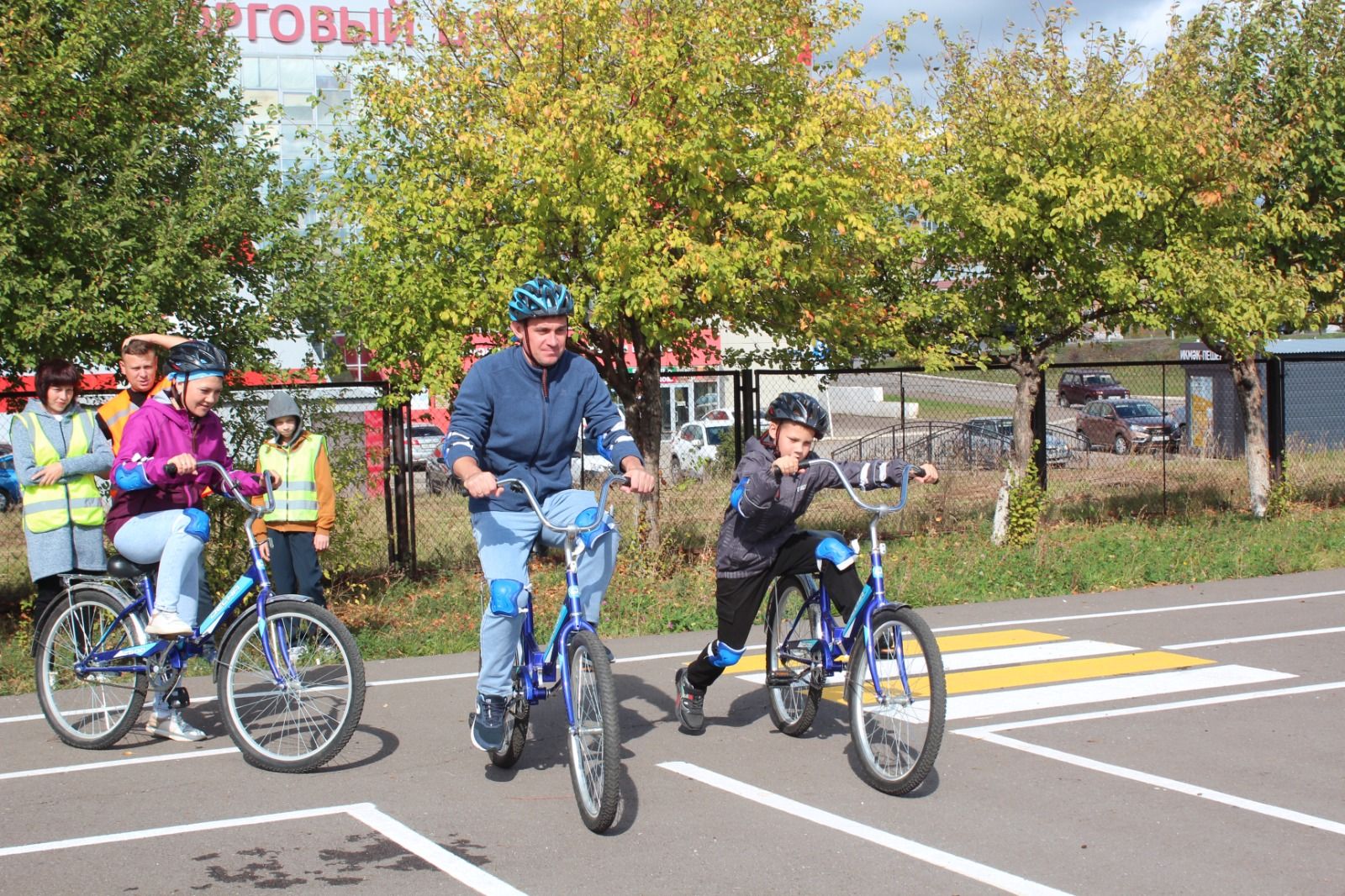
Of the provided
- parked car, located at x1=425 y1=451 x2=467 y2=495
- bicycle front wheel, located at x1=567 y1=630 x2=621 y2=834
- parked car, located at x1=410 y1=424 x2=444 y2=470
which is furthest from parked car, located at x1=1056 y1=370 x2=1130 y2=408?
bicycle front wheel, located at x1=567 y1=630 x2=621 y2=834

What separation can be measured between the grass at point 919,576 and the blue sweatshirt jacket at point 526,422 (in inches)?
142

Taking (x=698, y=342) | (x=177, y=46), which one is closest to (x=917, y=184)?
(x=698, y=342)

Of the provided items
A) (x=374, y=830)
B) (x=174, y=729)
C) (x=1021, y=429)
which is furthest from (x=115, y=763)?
(x=1021, y=429)

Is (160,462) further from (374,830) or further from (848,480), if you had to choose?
(848,480)

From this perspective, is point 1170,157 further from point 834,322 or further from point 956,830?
point 956,830

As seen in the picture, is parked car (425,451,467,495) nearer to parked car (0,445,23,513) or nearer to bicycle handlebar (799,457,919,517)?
bicycle handlebar (799,457,919,517)

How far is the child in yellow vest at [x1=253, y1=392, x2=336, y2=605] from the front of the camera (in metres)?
9.09

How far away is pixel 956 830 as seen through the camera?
17.3 ft

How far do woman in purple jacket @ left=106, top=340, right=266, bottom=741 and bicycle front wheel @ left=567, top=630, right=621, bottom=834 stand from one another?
2.18 m

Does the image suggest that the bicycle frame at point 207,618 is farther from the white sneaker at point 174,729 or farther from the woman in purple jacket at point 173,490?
→ the white sneaker at point 174,729

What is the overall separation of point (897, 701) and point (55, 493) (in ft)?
16.2

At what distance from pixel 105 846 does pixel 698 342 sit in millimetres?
7867

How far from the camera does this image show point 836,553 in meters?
6.24

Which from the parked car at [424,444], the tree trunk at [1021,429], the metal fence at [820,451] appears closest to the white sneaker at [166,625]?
the metal fence at [820,451]
